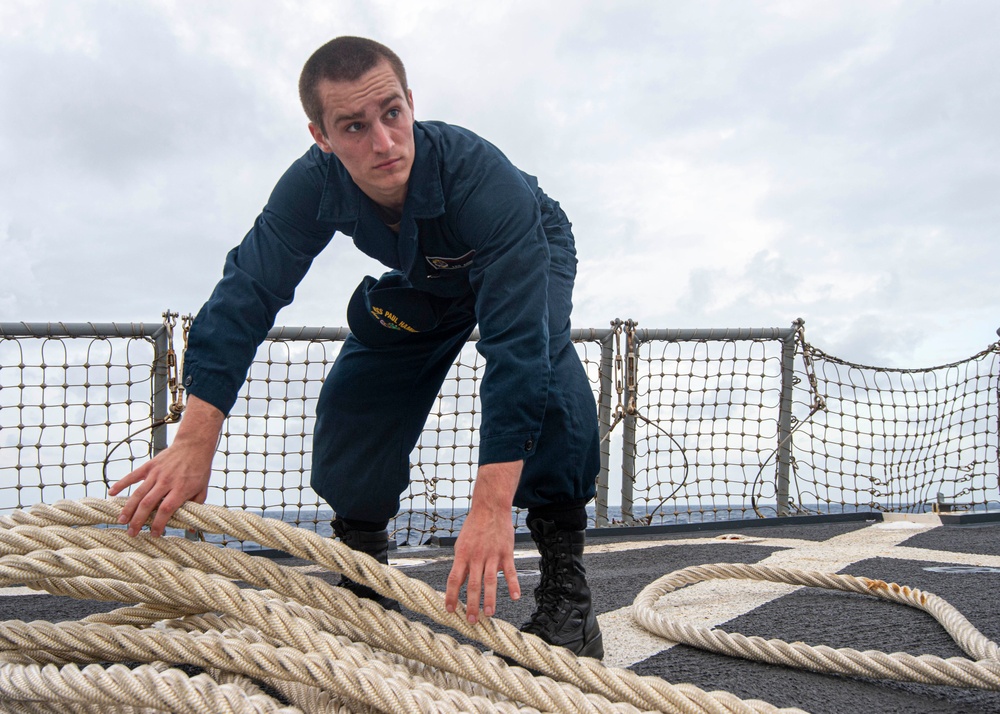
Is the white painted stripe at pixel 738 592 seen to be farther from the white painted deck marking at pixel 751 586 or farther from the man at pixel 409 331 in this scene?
the man at pixel 409 331

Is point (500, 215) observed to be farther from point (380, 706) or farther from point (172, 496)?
point (380, 706)

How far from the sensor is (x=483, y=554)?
1.21 m

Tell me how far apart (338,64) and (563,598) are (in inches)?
46.1

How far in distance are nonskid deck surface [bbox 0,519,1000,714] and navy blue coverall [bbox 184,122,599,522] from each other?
45 centimetres

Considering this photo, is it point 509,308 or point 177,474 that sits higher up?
point 509,308

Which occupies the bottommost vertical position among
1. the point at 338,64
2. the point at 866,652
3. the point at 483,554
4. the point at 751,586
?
the point at 751,586

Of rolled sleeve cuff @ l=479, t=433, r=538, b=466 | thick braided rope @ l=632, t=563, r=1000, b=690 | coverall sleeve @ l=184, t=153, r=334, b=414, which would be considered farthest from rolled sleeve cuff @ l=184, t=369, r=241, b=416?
thick braided rope @ l=632, t=563, r=1000, b=690

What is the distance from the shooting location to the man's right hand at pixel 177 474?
132cm

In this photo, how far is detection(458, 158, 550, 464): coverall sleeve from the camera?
52.2 inches

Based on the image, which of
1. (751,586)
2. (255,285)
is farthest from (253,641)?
(751,586)

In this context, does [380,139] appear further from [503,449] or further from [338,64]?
[503,449]

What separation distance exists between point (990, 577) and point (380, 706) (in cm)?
204

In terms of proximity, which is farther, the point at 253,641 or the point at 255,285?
the point at 255,285

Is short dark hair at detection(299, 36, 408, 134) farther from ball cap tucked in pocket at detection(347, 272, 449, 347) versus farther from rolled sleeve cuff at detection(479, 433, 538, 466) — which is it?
rolled sleeve cuff at detection(479, 433, 538, 466)
